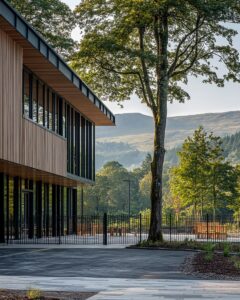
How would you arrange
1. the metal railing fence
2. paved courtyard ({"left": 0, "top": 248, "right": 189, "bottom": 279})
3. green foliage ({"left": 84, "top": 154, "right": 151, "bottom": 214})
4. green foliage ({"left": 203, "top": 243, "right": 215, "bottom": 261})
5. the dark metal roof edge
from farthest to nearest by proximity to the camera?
green foliage ({"left": 84, "top": 154, "right": 151, "bottom": 214}), the metal railing fence, the dark metal roof edge, green foliage ({"left": 203, "top": 243, "right": 215, "bottom": 261}), paved courtyard ({"left": 0, "top": 248, "right": 189, "bottom": 279})

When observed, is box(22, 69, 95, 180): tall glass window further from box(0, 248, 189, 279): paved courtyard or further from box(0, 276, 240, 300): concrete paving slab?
box(0, 276, 240, 300): concrete paving slab

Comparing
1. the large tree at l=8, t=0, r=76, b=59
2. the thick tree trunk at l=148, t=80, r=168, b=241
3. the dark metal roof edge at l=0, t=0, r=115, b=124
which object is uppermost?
the large tree at l=8, t=0, r=76, b=59

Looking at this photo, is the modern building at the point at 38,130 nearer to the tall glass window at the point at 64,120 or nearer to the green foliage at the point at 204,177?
the tall glass window at the point at 64,120

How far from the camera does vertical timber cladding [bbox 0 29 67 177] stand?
24527 mm

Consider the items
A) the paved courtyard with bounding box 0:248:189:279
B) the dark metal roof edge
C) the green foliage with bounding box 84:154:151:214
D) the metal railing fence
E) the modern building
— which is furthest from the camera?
the green foliage with bounding box 84:154:151:214

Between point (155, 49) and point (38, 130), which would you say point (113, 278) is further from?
point (155, 49)

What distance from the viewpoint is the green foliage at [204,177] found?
59781mm

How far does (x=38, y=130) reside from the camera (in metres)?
29.8

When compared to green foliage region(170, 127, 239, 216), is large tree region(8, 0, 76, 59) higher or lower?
higher

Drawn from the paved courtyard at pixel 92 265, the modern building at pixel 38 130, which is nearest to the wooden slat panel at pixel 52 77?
the modern building at pixel 38 130

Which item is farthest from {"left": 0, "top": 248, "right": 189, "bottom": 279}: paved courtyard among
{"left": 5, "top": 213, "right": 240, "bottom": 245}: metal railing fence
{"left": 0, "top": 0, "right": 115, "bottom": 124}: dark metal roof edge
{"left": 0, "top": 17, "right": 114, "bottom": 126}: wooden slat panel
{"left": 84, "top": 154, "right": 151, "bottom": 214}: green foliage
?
{"left": 84, "top": 154, "right": 151, "bottom": 214}: green foliage

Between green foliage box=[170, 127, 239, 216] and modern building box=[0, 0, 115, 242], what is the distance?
12961 millimetres

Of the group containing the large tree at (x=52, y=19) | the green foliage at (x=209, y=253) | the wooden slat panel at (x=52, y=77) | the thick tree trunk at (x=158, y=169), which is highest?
the large tree at (x=52, y=19)

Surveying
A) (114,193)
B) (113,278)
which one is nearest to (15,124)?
(113,278)
